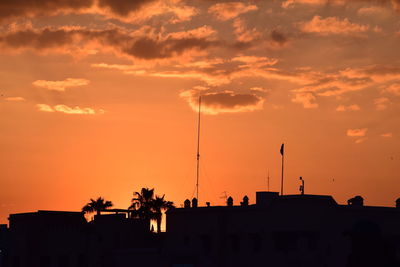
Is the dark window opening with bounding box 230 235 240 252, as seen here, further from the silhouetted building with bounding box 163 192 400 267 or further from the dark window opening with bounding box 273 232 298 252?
the dark window opening with bounding box 273 232 298 252

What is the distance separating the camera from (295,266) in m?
72.1

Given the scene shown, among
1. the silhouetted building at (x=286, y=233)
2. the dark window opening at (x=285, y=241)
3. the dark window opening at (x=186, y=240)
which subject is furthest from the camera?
the dark window opening at (x=186, y=240)

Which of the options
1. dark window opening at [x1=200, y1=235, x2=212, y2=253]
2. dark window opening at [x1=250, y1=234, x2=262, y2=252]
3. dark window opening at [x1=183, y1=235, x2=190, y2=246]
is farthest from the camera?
dark window opening at [x1=183, y1=235, x2=190, y2=246]

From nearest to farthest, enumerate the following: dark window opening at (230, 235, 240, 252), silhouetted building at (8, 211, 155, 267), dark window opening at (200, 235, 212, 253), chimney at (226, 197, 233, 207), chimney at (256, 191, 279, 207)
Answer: dark window opening at (230, 235, 240, 252), dark window opening at (200, 235, 212, 253), chimney at (256, 191, 279, 207), chimney at (226, 197, 233, 207), silhouetted building at (8, 211, 155, 267)

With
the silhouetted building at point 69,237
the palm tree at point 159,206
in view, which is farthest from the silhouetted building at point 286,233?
the palm tree at point 159,206

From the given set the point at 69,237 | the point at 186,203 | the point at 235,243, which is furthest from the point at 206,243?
the point at 69,237

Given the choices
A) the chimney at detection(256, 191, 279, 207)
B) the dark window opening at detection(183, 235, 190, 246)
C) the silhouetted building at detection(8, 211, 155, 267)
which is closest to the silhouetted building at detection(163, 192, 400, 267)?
the chimney at detection(256, 191, 279, 207)

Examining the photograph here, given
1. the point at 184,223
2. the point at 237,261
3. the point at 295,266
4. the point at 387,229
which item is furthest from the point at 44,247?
the point at 387,229

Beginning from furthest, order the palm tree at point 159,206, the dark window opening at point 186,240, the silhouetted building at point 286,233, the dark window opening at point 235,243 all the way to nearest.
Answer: the palm tree at point 159,206 < the dark window opening at point 186,240 < the dark window opening at point 235,243 < the silhouetted building at point 286,233

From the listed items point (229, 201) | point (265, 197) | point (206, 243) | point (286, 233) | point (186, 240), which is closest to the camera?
point (286, 233)

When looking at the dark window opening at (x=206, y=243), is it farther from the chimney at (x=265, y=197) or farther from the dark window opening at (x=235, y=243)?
the chimney at (x=265, y=197)

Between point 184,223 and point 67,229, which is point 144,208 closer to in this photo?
point 67,229

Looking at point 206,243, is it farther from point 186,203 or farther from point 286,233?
point 186,203

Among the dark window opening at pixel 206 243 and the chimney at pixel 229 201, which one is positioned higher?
the chimney at pixel 229 201
